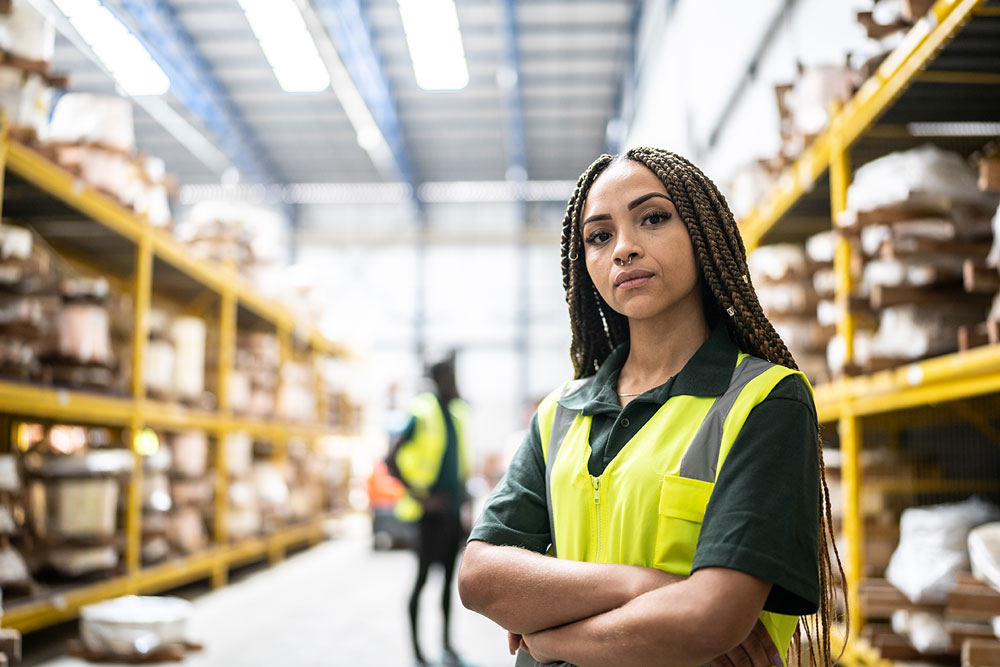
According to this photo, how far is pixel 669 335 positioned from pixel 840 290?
307cm

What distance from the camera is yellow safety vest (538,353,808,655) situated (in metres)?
1.56

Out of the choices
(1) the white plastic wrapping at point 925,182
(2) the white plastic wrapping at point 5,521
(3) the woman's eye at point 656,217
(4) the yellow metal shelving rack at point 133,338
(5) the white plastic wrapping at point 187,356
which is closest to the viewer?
(3) the woman's eye at point 656,217

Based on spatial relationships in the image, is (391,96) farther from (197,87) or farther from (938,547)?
(938,547)

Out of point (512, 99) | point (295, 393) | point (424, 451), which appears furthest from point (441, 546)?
point (512, 99)

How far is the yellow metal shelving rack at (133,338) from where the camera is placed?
5.11 metres

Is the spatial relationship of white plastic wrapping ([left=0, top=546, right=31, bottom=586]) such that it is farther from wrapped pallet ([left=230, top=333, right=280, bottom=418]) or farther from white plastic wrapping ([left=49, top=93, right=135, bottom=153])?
wrapped pallet ([left=230, top=333, right=280, bottom=418])

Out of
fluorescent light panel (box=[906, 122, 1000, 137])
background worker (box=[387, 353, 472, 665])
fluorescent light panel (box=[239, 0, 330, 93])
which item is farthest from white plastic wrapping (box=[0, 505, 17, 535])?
fluorescent light panel (box=[239, 0, 330, 93])

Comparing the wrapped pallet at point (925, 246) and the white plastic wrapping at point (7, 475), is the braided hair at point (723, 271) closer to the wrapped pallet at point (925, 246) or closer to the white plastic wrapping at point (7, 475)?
the wrapped pallet at point (925, 246)

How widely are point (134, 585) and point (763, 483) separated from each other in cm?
601

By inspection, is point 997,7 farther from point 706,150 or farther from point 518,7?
point 518,7

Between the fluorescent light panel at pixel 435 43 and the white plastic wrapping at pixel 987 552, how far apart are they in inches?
537

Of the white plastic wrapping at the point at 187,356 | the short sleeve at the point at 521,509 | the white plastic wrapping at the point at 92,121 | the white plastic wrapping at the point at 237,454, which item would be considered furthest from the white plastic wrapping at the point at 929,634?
the white plastic wrapping at the point at 237,454

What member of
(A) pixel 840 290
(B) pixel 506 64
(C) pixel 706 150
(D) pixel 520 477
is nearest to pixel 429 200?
(B) pixel 506 64

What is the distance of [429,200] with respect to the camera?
2283 cm
